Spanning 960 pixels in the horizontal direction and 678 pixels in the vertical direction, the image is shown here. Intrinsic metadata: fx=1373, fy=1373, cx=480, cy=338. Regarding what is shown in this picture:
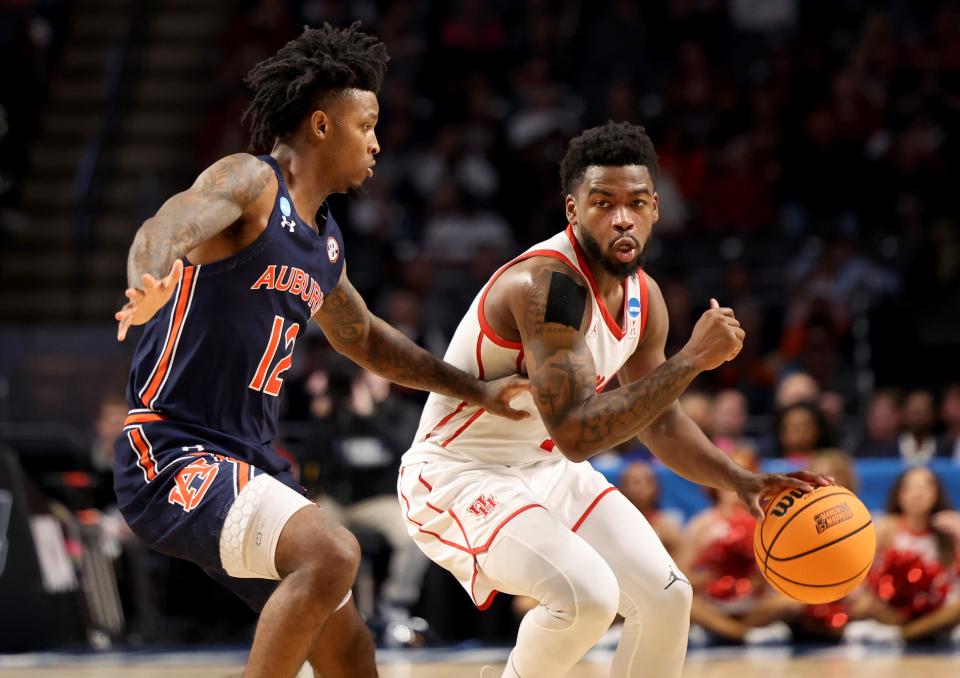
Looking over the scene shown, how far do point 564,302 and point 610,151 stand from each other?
553 mm

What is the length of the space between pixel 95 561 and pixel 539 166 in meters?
5.43

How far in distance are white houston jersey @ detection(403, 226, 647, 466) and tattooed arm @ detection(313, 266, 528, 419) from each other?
90 mm

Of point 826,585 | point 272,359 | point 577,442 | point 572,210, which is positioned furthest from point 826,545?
point 272,359

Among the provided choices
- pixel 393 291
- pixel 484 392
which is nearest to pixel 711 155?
pixel 393 291

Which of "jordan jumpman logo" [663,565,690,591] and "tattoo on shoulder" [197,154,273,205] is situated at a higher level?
"tattoo on shoulder" [197,154,273,205]

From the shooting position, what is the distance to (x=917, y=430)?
9938 mm

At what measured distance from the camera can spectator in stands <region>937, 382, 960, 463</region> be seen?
9938mm

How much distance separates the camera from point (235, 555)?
4.03 metres

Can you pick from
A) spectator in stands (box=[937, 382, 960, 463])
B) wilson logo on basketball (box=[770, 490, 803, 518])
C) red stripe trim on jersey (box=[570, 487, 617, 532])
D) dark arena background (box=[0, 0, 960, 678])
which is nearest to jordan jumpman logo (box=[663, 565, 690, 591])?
red stripe trim on jersey (box=[570, 487, 617, 532])

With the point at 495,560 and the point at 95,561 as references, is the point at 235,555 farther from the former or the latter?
the point at 95,561

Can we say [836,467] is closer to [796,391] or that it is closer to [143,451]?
[796,391]

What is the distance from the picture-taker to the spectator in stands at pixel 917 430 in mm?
9898

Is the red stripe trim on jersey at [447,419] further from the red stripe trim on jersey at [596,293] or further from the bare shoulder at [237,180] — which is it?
the bare shoulder at [237,180]

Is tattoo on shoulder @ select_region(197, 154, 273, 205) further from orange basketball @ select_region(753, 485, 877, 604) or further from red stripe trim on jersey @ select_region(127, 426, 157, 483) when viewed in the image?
orange basketball @ select_region(753, 485, 877, 604)
